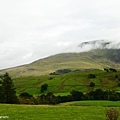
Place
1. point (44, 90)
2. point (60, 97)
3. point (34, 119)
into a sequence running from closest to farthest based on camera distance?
point (34, 119) < point (60, 97) < point (44, 90)

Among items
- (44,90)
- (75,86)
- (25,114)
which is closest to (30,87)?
(44,90)

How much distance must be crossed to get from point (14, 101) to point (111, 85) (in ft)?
407

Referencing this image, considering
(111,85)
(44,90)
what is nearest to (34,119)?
(44,90)

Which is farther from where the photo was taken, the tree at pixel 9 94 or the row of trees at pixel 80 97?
the row of trees at pixel 80 97

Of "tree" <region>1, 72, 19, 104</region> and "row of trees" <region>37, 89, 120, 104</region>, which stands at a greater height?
"tree" <region>1, 72, 19, 104</region>

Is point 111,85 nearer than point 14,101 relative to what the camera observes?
No

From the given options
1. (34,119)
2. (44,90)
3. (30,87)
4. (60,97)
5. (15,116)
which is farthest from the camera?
(30,87)

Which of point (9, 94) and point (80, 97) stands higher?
point (9, 94)

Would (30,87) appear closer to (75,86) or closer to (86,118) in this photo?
(75,86)

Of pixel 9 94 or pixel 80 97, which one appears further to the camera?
pixel 80 97

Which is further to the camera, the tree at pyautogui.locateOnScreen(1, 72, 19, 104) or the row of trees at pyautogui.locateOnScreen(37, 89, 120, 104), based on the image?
the row of trees at pyautogui.locateOnScreen(37, 89, 120, 104)

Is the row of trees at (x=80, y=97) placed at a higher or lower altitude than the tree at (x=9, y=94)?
lower

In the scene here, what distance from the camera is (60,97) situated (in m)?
143

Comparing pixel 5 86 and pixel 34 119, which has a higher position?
pixel 5 86
